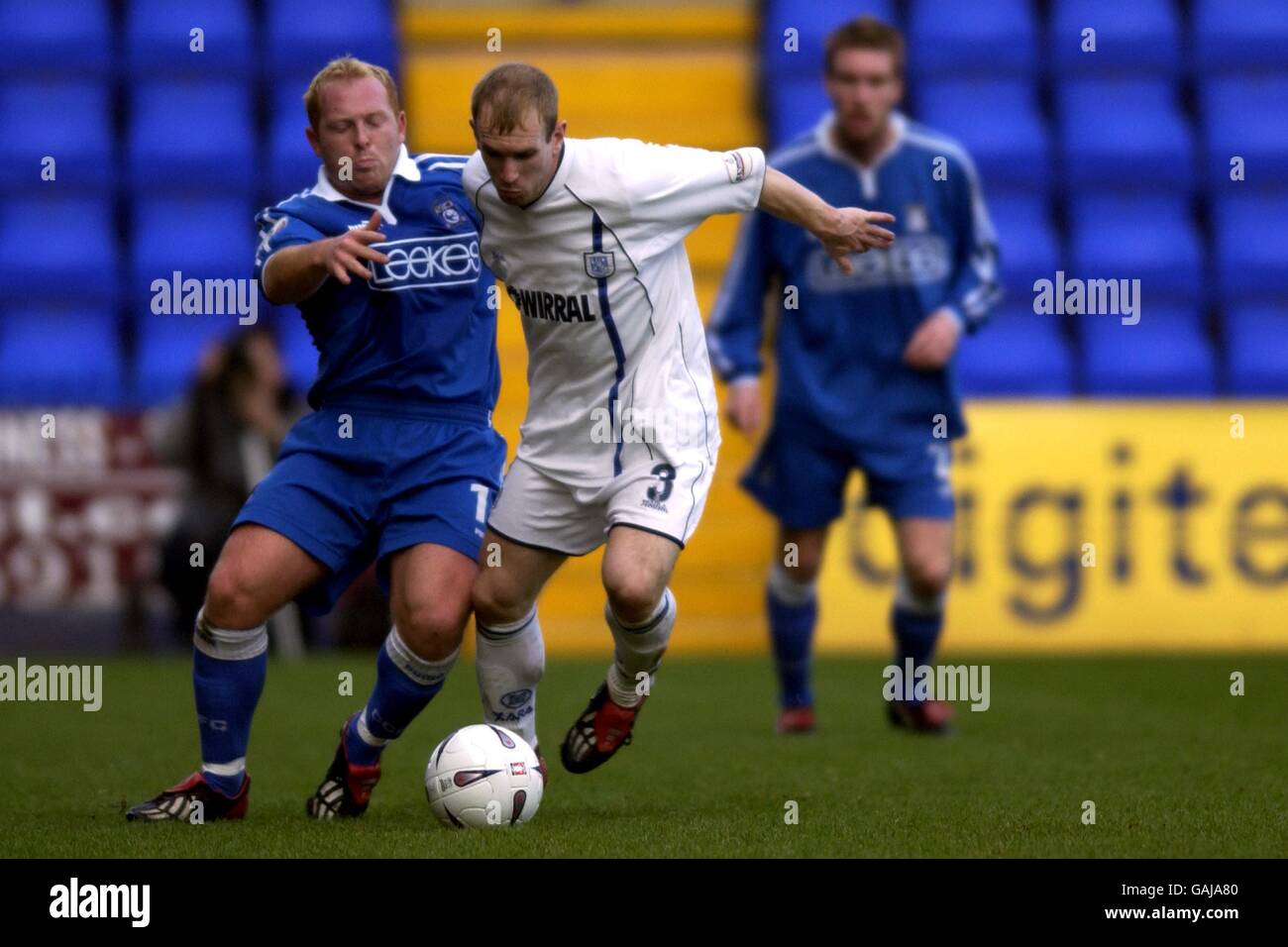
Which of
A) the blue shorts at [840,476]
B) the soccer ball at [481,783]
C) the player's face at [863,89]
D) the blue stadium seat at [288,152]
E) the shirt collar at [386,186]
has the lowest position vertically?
the soccer ball at [481,783]

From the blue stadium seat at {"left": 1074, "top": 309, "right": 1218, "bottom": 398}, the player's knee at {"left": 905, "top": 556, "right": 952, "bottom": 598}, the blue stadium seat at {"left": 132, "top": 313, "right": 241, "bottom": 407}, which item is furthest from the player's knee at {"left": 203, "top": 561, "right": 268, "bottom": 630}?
the blue stadium seat at {"left": 1074, "top": 309, "right": 1218, "bottom": 398}

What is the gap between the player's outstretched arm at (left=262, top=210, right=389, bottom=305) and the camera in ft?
15.5

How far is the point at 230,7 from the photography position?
1328 cm

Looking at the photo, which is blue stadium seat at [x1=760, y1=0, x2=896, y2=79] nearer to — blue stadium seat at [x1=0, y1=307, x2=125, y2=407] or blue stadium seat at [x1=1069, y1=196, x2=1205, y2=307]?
blue stadium seat at [x1=1069, y1=196, x2=1205, y2=307]

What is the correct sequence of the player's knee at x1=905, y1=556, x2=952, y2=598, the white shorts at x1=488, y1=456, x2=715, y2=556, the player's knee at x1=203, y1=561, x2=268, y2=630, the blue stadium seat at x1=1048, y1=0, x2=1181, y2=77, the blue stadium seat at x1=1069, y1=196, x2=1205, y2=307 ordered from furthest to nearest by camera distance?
the blue stadium seat at x1=1048, y1=0, x2=1181, y2=77 < the blue stadium seat at x1=1069, y1=196, x2=1205, y2=307 < the player's knee at x1=905, y1=556, x2=952, y2=598 < the white shorts at x1=488, y1=456, x2=715, y2=556 < the player's knee at x1=203, y1=561, x2=268, y2=630

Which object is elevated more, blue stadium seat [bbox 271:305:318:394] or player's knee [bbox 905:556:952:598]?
blue stadium seat [bbox 271:305:318:394]

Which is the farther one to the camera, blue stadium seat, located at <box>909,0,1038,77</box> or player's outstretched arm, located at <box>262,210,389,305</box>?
blue stadium seat, located at <box>909,0,1038,77</box>

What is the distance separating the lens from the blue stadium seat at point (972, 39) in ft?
42.7

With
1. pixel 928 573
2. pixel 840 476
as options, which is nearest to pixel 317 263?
pixel 840 476

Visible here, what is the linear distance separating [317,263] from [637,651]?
132 centimetres

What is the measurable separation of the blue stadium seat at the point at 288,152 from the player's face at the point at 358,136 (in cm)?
713

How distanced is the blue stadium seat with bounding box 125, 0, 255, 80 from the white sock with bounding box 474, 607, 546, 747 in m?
8.35

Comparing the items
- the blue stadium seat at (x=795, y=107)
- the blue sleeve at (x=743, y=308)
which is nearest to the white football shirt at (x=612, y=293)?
the blue sleeve at (x=743, y=308)

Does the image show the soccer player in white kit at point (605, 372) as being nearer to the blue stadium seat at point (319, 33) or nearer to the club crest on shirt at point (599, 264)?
the club crest on shirt at point (599, 264)
